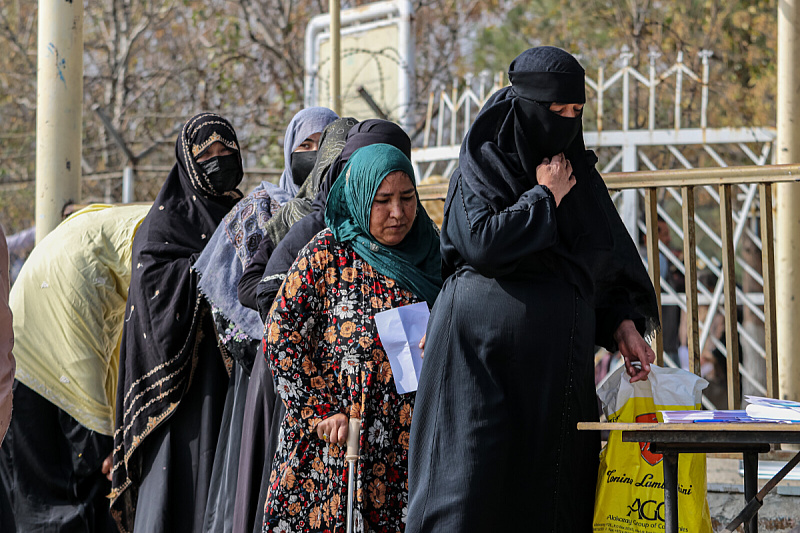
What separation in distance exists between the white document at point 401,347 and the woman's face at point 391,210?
22 cm

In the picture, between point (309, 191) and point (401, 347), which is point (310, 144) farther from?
point (401, 347)

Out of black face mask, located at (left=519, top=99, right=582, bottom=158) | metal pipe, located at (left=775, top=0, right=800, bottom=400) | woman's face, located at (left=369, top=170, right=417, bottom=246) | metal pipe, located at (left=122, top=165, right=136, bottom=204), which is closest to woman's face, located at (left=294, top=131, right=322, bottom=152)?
woman's face, located at (left=369, top=170, right=417, bottom=246)

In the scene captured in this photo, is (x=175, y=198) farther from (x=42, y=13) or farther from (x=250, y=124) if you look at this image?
(x=250, y=124)

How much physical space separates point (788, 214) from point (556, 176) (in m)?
1.88

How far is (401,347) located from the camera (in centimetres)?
265

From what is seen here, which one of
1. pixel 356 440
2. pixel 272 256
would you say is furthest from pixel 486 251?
pixel 272 256

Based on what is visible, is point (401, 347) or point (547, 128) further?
point (401, 347)

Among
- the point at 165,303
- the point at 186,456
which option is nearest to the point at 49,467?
the point at 186,456

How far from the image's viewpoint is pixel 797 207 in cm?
385

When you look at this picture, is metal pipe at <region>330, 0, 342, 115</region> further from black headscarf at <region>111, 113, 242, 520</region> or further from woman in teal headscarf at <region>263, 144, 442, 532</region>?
woman in teal headscarf at <region>263, 144, 442, 532</region>

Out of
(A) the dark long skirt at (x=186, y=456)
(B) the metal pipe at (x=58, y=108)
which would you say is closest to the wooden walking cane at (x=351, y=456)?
(A) the dark long skirt at (x=186, y=456)

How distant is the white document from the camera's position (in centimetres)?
265

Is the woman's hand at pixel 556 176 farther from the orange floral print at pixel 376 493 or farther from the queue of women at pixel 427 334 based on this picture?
the orange floral print at pixel 376 493

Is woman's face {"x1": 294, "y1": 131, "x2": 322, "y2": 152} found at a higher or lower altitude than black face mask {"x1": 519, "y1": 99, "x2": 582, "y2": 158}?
higher
